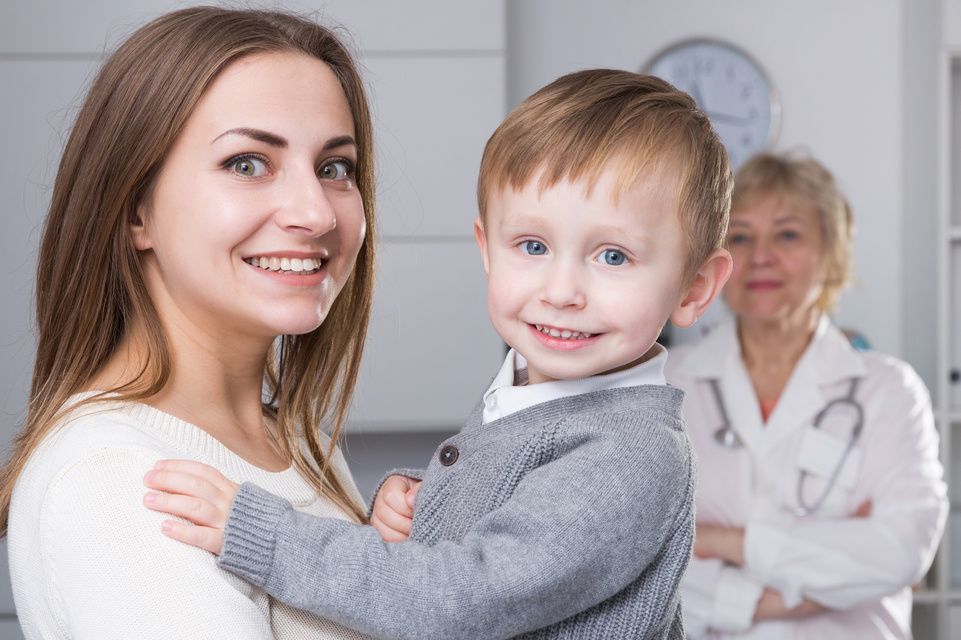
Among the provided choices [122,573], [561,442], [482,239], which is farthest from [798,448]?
[122,573]

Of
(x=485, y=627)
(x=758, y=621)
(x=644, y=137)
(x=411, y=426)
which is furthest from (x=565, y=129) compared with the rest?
(x=411, y=426)

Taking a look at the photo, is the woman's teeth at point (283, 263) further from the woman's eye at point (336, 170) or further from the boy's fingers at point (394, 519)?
the boy's fingers at point (394, 519)

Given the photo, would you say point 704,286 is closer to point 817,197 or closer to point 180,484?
point 180,484

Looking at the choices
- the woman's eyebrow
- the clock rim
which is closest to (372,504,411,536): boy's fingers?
the woman's eyebrow

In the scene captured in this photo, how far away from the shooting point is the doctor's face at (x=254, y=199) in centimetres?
122

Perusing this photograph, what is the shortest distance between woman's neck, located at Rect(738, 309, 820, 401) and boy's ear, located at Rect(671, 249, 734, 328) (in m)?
1.83

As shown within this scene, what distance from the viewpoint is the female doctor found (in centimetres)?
274

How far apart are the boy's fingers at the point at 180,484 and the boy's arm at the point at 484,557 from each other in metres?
0.03

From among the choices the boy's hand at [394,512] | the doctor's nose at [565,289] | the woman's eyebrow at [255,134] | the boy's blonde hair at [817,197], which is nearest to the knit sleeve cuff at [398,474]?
the boy's hand at [394,512]

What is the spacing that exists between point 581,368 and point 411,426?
2.38 m

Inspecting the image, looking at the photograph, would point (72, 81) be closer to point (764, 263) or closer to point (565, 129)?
point (764, 263)

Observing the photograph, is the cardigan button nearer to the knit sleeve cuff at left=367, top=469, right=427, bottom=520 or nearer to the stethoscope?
the knit sleeve cuff at left=367, top=469, right=427, bottom=520

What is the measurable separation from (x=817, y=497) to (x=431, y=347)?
1317mm

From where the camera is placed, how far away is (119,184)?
1.26m
